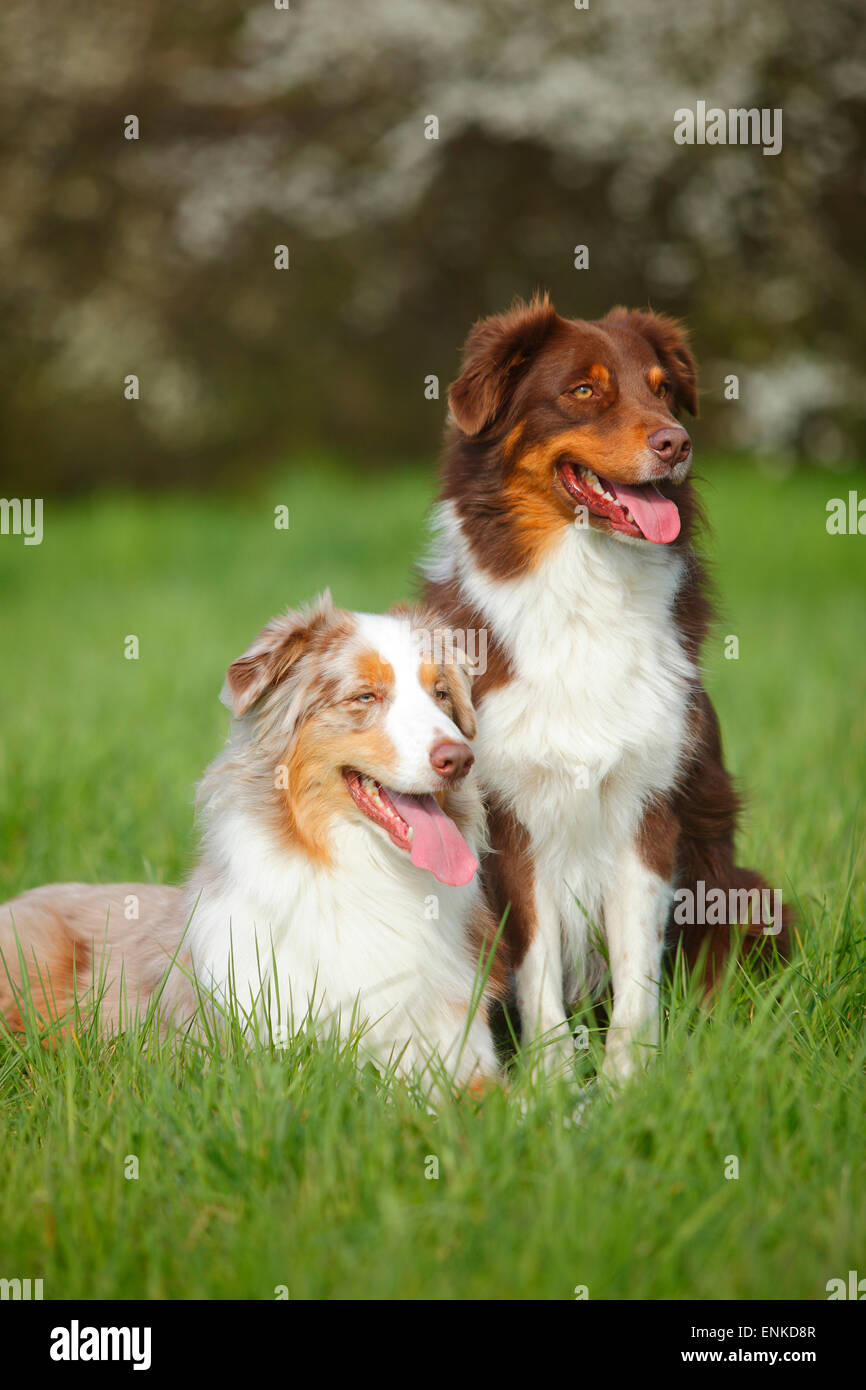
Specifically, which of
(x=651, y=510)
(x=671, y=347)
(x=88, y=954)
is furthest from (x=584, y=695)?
(x=88, y=954)

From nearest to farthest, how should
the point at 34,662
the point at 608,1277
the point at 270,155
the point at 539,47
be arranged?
the point at 608,1277
the point at 34,662
the point at 539,47
the point at 270,155

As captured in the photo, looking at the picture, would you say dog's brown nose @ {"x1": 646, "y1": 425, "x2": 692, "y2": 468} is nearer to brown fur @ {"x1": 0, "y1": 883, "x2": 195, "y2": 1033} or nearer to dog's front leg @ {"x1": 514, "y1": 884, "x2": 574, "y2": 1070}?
dog's front leg @ {"x1": 514, "y1": 884, "x2": 574, "y2": 1070}

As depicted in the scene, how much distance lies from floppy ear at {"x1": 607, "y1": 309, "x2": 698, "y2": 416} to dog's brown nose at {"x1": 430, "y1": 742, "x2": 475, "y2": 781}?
4.95 ft

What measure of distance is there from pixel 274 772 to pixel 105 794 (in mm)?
2856

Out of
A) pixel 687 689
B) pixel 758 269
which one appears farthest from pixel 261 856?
pixel 758 269

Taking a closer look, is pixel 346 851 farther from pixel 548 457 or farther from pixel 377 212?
pixel 377 212

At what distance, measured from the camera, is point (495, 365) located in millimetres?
3826

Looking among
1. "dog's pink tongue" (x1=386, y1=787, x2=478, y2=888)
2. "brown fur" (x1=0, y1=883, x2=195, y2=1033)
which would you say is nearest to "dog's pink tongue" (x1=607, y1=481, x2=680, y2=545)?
"dog's pink tongue" (x1=386, y1=787, x2=478, y2=888)

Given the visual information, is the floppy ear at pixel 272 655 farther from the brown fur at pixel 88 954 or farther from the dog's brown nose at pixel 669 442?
the dog's brown nose at pixel 669 442

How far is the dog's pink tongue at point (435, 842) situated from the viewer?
3457 mm

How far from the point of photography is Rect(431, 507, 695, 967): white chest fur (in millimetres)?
3779

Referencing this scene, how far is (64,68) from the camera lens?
16.1 metres

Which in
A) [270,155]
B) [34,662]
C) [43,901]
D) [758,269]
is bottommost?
[43,901]

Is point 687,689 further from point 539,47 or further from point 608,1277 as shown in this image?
point 539,47
